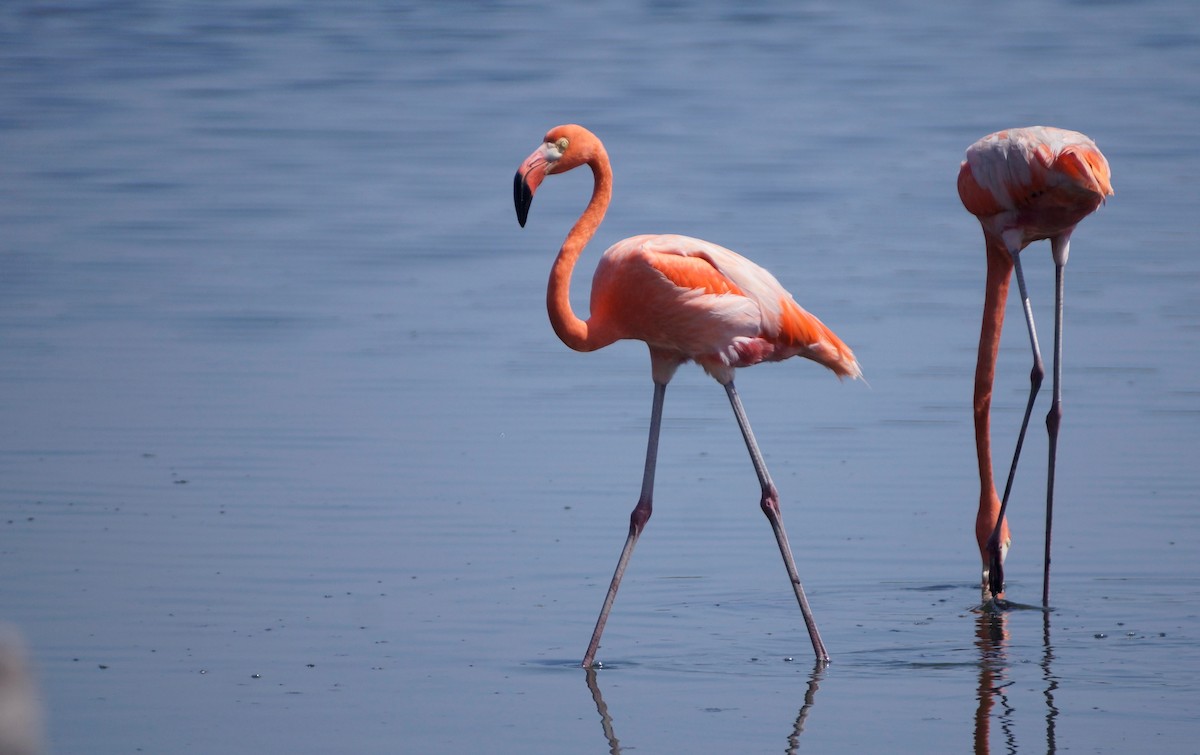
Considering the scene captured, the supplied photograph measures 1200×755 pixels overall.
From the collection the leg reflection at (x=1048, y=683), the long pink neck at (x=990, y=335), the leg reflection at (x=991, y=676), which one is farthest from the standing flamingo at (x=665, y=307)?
the long pink neck at (x=990, y=335)

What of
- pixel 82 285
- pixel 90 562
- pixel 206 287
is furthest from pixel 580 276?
pixel 90 562

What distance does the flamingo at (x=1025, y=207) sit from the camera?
4754 millimetres

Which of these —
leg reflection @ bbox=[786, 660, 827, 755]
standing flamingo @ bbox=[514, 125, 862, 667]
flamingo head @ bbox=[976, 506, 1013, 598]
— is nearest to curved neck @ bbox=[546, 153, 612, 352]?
standing flamingo @ bbox=[514, 125, 862, 667]

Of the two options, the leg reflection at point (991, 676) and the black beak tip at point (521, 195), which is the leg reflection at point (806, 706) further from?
the black beak tip at point (521, 195)

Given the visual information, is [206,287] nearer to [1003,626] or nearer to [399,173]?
[399,173]

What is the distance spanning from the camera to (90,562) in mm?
4883

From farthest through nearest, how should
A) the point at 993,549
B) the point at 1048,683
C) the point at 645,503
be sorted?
the point at 993,549 < the point at 645,503 < the point at 1048,683

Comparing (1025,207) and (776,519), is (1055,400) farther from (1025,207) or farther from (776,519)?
(776,519)

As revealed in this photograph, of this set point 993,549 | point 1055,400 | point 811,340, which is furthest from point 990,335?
point 811,340

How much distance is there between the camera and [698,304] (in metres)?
4.28

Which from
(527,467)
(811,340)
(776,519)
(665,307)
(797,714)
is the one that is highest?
(665,307)

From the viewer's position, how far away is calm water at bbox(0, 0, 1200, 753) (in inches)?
155

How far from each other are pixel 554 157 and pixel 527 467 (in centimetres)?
185

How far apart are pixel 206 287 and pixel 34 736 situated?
25.6ft
